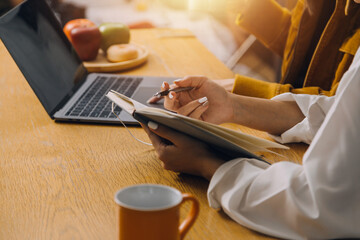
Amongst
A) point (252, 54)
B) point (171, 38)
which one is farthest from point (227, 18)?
point (171, 38)

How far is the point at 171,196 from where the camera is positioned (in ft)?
1.54

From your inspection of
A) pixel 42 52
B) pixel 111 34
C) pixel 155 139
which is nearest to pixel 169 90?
pixel 155 139

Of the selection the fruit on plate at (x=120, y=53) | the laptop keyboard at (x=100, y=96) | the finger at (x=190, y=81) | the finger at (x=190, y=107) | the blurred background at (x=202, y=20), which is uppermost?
the finger at (x=190, y=81)

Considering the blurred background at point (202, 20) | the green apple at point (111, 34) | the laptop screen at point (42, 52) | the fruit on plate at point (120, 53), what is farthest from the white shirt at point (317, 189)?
the blurred background at point (202, 20)

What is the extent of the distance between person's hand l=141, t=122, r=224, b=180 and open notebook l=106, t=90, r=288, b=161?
0.06ft

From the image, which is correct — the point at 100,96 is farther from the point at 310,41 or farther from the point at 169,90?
the point at 310,41

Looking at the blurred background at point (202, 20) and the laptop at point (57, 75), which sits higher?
the laptop at point (57, 75)

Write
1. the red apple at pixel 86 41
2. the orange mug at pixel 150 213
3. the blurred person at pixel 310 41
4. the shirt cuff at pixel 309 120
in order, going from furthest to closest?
the red apple at pixel 86 41
the blurred person at pixel 310 41
the shirt cuff at pixel 309 120
the orange mug at pixel 150 213

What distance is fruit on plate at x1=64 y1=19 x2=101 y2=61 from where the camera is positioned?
1462mm

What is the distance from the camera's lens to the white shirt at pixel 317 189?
0.53 metres

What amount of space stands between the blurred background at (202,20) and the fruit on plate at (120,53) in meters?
0.44

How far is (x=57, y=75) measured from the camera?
1.11m

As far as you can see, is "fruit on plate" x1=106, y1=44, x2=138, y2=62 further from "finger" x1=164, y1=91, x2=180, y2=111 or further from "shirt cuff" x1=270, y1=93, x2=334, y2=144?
"shirt cuff" x1=270, y1=93, x2=334, y2=144

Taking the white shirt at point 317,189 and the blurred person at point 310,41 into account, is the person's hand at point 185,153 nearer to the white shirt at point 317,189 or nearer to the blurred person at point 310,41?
the white shirt at point 317,189
